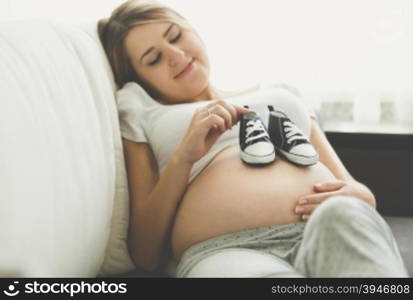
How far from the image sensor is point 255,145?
0.97 meters

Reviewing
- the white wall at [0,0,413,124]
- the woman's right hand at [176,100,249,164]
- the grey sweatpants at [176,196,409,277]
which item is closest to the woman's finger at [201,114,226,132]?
the woman's right hand at [176,100,249,164]

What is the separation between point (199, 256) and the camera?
88 cm

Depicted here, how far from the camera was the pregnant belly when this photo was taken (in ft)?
2.99

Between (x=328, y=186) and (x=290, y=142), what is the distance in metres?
0.12

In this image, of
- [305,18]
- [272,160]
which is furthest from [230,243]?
[305,18]

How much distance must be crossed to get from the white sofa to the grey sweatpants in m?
0.19

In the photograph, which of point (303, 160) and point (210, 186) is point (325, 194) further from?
point (210, 186)

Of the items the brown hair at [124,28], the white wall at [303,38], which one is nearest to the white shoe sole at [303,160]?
the brown hair at [124,28]

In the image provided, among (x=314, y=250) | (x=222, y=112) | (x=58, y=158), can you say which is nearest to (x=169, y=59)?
(x=222, y=112)

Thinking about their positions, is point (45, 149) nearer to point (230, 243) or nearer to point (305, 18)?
point (230, 243)

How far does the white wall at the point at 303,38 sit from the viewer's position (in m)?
1.53

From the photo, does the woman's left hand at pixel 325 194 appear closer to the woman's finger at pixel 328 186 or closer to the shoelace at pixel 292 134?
the woman's finger at pixel 328 186

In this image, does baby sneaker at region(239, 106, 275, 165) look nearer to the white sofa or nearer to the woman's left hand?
the woman's left hand

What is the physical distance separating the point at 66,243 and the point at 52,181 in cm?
10
